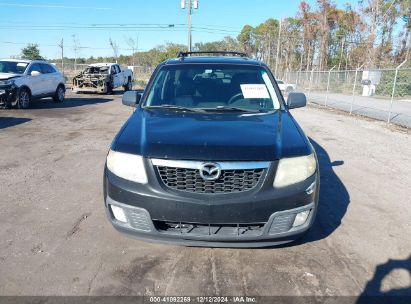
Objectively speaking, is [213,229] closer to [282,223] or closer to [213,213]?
[213,213]

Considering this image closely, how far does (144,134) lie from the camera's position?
2980 millimetres

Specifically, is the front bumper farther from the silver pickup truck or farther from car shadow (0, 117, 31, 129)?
the silver pickup truck

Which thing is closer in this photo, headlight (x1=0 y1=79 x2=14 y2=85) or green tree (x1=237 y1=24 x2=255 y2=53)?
headlight (x1=0 y1=79 x2=14 y2=85)

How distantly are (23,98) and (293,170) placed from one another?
12.5 m

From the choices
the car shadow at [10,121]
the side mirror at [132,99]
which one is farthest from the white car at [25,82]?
the side mirror at [132,99]

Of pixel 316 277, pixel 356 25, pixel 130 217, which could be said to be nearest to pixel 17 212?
pixel 130 217

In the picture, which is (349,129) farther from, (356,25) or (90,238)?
(356,25)

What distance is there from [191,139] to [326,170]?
366cm

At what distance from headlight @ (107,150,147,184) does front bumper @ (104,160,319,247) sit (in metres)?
0.05

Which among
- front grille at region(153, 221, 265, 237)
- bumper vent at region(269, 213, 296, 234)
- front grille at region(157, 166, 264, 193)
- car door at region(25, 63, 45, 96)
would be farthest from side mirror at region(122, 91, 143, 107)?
car door at region(25, 63, 45, 96)

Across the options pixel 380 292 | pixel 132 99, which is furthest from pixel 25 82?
pixel 380 292

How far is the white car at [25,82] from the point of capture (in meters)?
12.0

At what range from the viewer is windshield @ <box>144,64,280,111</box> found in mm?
3911

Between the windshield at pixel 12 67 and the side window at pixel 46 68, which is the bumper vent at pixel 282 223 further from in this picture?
the side window at pixel 46 68
